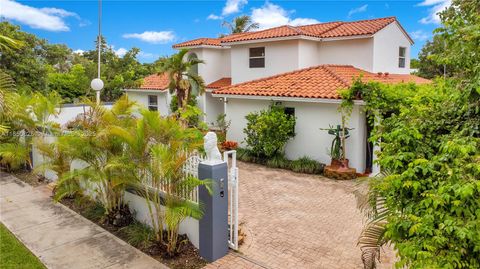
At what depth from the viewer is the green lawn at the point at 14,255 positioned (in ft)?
22.8

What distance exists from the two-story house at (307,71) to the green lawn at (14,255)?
36.5 ft

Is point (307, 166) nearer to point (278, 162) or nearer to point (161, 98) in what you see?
point (278, 162)

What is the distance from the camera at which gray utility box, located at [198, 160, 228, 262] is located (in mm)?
6820

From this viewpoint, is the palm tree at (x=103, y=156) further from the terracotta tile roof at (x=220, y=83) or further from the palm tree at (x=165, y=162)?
the terracotta tile roof at (x=220, y=83)

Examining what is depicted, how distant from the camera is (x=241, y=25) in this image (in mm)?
37781

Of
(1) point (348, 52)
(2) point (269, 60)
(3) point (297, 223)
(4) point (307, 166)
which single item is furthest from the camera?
(2) point (269, 60)

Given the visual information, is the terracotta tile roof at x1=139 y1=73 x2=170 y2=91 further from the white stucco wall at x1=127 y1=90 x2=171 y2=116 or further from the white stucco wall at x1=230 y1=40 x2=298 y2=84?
the white stucco wall at x1=230 y1=40 x2=298 y2=84

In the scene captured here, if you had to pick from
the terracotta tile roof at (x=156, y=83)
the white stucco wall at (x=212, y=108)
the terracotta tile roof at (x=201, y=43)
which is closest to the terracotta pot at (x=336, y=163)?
the white stucco wall at (x=212, y=108)

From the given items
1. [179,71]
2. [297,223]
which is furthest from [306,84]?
[297,223]

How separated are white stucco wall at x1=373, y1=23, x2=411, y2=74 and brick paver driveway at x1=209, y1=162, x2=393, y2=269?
33.4 ft

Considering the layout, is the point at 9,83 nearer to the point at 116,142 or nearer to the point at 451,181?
the point at 116,142

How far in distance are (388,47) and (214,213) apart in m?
18.5

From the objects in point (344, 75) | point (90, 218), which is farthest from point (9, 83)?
point (344, 75)

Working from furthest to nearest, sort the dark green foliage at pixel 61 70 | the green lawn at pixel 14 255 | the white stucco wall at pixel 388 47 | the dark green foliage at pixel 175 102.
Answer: the dark green foliage at pixel 61 70 → the dark green foliage at pixel 175 102 → the white stucco wall at pixel 388 47 → the green lawn at pixel 14 255
